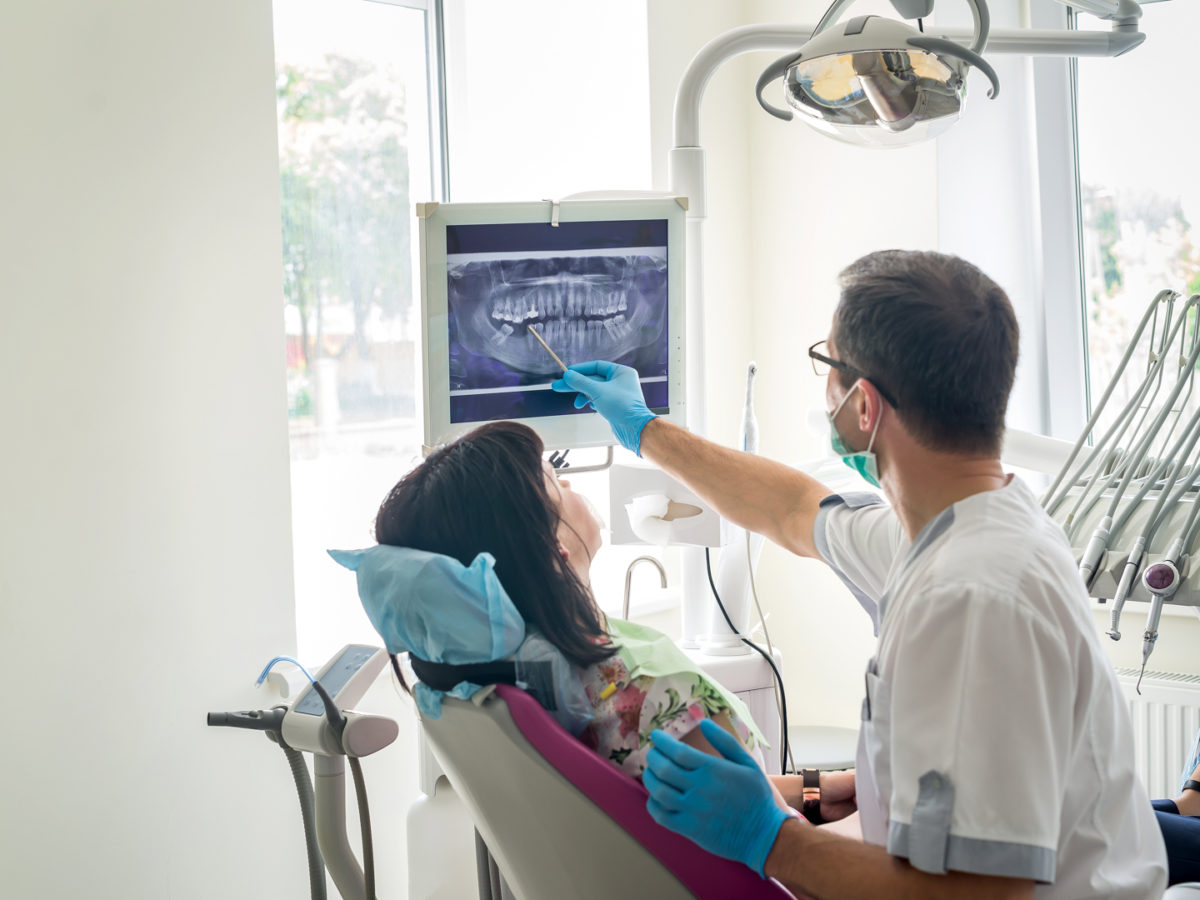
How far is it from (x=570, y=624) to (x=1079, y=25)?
2377mm

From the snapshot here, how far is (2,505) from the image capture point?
1.85 m

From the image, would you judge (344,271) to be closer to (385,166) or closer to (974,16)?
(385,166)

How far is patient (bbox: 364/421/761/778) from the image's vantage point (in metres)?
1.42

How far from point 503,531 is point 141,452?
94 cm

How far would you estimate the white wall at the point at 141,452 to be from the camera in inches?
74.3

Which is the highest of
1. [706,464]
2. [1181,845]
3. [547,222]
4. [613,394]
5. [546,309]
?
[547,222]

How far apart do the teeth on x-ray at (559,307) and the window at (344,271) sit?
2.66 feet

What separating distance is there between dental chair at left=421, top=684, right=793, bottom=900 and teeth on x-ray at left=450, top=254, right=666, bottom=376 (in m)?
0.77

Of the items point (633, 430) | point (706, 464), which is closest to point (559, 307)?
point (633, 430)

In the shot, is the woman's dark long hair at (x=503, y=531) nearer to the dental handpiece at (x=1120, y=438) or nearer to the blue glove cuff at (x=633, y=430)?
the blue glove cuff at (x=633, y=430)

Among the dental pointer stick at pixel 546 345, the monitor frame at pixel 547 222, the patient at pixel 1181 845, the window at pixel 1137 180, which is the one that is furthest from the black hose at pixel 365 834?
the window at pixel 1137 180

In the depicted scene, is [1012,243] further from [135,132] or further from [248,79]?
[135,132]

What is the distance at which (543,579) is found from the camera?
4.75 feet

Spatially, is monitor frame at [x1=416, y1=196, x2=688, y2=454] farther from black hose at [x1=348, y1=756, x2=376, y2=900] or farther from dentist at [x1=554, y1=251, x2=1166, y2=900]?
dentist at [x1=554, y1=251, x2=1166, y2=900]
